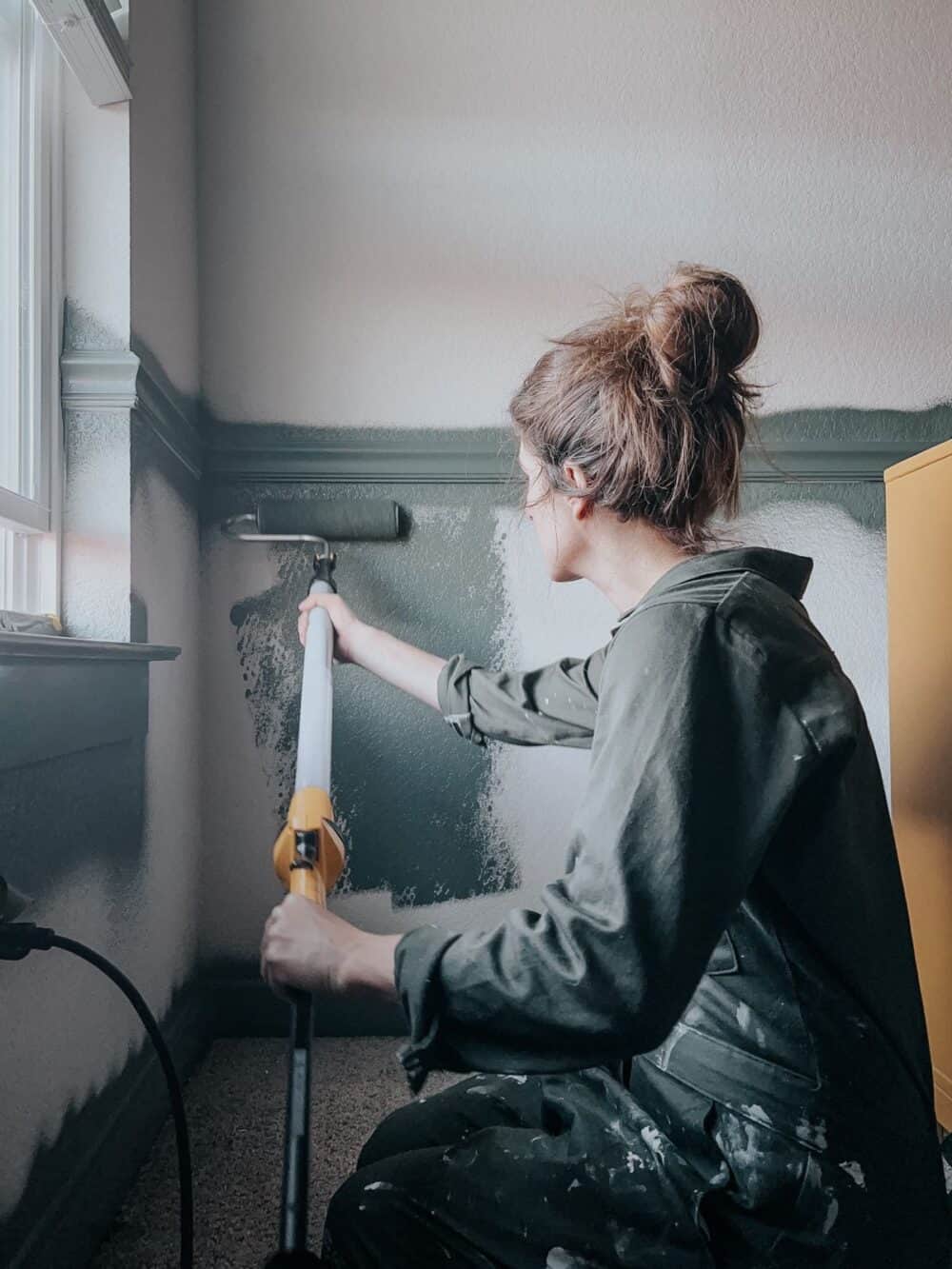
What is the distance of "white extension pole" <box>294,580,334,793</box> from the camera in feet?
3.37

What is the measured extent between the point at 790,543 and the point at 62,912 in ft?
4.38

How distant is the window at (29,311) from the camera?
45.5 inches

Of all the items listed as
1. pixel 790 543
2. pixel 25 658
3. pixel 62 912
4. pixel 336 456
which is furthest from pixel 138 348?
pixel 790 543

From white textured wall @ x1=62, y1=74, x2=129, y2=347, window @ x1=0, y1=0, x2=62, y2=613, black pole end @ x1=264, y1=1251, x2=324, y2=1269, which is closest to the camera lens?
black pole end @ x1=264, y1=1251, x2=324, y2=1269

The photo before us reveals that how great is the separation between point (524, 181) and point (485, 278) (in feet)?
0.62

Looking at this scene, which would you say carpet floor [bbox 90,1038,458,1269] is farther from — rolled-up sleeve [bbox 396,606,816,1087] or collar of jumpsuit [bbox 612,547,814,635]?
collar of jumpsuit [bbox 612,547,814,635]

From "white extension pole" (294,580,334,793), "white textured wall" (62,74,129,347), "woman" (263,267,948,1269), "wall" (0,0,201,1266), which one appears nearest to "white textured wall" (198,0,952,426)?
"wall" (0,0,201,1266)

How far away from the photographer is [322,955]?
694mm

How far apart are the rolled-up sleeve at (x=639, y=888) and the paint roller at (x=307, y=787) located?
10 cm

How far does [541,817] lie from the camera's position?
173 cm

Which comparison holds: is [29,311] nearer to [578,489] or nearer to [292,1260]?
[578,489]

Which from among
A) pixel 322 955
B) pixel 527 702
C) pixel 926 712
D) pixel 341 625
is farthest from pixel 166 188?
pixel 926 712

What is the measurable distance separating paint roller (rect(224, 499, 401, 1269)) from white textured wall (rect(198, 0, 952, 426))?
0.20 metres

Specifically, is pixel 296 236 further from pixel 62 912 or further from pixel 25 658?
pixel 62 912
